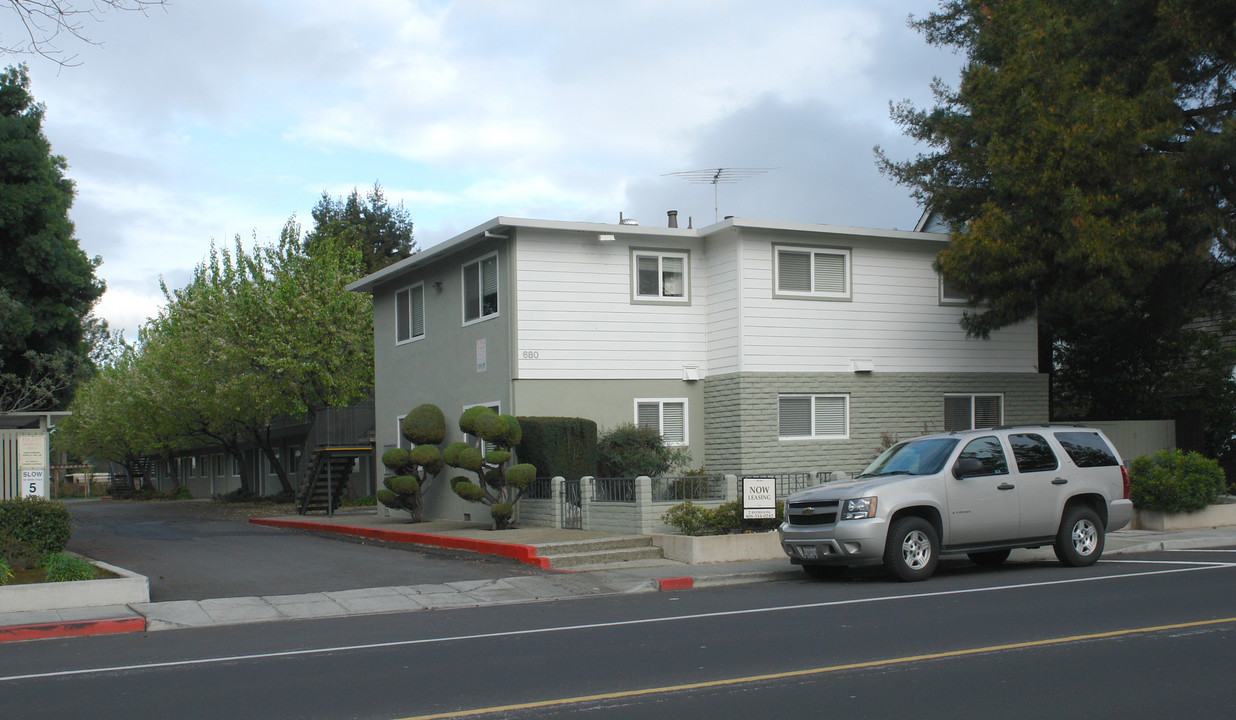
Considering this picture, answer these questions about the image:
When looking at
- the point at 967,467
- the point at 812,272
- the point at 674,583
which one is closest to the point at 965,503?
the point at 967,467

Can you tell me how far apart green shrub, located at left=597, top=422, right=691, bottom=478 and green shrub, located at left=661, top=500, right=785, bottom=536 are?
3.27 meters

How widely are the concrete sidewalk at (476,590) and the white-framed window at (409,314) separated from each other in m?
7.00

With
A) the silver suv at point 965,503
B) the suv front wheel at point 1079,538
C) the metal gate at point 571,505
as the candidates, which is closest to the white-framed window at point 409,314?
the metal gate at point 571,505

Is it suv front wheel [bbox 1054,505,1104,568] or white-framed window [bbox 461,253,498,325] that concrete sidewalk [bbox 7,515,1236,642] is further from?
white-framed window [bbox 461,253,498,325]

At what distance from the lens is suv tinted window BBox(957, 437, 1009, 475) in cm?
1430

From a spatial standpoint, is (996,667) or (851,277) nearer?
(996,667)

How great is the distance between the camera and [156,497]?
58156 mm

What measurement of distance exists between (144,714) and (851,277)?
700 inches

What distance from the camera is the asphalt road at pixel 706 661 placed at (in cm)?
717

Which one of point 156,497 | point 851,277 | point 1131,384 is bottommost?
point 156,497

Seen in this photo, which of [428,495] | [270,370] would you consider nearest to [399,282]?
[428,495]

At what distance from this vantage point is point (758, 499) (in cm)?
1686

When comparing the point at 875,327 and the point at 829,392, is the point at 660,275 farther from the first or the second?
the point at 875,327

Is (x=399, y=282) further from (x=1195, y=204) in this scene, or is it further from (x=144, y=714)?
(x=144, y=714)
